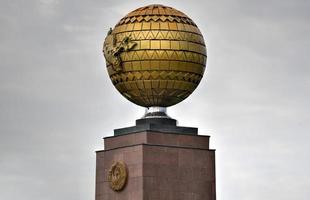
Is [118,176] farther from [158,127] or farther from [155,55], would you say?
[155,55]

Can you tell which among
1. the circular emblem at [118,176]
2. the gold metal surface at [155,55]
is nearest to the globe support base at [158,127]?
the gold metal surface at [155,55]

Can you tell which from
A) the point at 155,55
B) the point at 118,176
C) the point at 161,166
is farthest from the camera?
the point at 118,176

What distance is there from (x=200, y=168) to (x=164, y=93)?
3.55m

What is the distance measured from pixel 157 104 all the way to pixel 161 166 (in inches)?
112

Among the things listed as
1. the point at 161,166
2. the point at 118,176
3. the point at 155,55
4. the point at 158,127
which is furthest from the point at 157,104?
the point at 118,176

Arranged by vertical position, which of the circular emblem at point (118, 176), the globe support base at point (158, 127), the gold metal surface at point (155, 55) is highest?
the gold metal surface at point (155, 55)

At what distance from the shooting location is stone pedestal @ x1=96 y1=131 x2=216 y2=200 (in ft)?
160

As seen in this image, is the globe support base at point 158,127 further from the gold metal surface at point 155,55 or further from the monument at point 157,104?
the gold metal surface at point 155,55

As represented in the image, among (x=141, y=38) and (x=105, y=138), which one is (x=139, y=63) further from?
(x=105, y=138)

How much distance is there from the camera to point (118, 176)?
49.6 metres

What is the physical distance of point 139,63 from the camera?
160ft

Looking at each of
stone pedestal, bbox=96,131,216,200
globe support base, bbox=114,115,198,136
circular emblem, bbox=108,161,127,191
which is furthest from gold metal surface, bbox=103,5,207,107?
circular emblem, bbox=108,161,127,191

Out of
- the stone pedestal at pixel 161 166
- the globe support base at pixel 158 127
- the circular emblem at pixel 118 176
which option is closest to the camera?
the stone pedestal at pixel 161 166

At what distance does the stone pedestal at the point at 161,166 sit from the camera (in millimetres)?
48656
